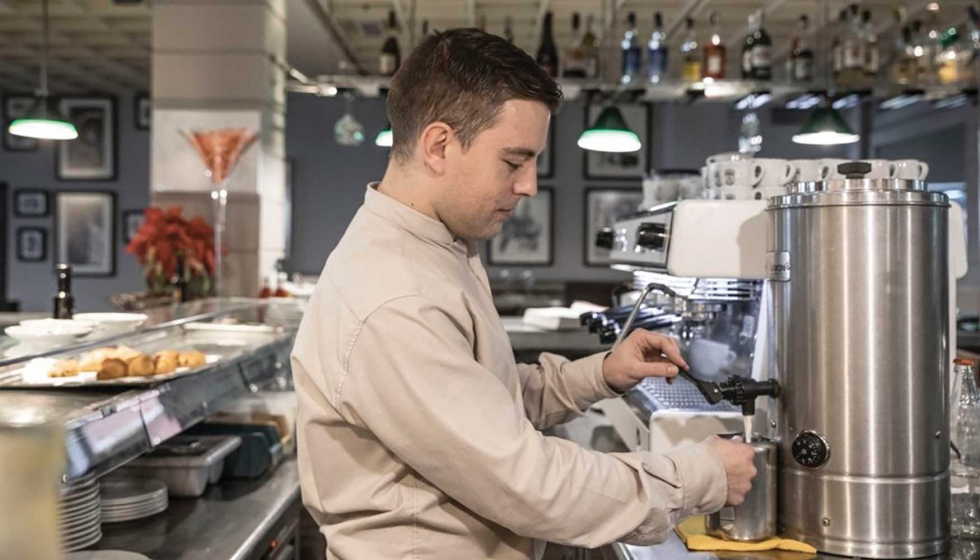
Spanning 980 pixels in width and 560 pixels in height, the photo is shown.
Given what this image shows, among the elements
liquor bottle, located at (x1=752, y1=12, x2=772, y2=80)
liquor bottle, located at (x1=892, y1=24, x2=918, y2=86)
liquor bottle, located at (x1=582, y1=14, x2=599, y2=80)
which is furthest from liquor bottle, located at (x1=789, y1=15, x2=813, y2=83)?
liquor bottle, located at (x1=582, y1=14, x2=599, y2=80)

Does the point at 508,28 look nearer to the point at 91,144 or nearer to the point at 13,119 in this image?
the point at 91,144

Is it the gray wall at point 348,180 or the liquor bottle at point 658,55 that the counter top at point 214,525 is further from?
the gray wall at point 348,180

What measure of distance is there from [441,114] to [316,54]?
24.1 ft

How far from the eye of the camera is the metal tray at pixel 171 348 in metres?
1.74

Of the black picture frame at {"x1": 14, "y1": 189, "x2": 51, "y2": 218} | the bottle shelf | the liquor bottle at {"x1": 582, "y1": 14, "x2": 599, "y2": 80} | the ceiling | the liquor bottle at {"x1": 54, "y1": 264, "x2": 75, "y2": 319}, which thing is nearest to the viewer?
the liquor bottle at {"x1": 54, "y1": 264, "x2": 75, "y2": 319}

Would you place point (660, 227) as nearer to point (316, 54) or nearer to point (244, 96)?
point (244, 96)

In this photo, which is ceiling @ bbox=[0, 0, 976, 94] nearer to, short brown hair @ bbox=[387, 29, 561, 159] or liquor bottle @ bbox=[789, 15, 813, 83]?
liquor bottle @ bbox=[789, 15, 813, 83]

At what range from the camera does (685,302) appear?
6.15 ft

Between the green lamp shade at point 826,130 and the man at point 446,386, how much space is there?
4332mm

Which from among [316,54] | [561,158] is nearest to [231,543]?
[316,54]

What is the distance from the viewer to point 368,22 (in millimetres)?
7301

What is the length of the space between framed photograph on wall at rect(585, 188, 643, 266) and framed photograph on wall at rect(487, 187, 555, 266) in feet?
1.22

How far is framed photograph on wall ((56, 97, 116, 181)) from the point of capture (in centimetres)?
1035

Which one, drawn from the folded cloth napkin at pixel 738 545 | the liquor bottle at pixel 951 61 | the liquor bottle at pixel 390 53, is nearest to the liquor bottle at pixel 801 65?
the liquor bottle at pixel 951 61
